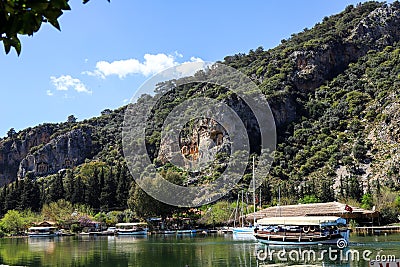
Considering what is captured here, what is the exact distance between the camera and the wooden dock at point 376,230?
44875 mm

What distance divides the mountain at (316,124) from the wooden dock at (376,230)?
5.81 meters

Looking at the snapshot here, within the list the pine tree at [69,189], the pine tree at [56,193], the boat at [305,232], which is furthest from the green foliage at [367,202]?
the pine tree at [56,193]

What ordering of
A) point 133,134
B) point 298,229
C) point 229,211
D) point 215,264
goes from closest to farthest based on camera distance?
point 215,264
point 298,229
point 229,211
point 133,134

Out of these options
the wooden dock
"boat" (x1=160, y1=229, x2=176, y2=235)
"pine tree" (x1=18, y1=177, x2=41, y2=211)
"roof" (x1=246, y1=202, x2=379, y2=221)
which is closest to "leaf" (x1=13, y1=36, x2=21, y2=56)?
the wooden dock

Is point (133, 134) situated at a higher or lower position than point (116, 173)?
higher

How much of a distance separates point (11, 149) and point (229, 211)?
282 ft

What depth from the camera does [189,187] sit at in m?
72.4

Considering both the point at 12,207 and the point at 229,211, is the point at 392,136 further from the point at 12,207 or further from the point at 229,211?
the point at 12,207

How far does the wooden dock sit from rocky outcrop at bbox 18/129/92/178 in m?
82.3

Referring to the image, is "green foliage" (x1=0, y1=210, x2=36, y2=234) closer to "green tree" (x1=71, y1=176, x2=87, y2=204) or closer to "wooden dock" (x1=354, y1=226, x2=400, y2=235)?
"green tree" (x1=71, y1=176, x2=87, y2=204)

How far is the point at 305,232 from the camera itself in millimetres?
35625

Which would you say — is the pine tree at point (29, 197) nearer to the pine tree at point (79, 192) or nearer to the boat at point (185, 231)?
the pine tree at point (79, 192)

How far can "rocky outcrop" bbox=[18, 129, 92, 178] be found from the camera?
11631 centimetres

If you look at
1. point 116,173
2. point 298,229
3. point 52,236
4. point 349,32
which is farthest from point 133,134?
point 298,229
